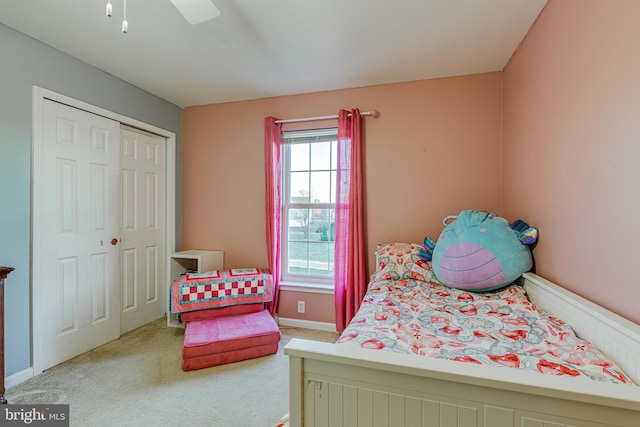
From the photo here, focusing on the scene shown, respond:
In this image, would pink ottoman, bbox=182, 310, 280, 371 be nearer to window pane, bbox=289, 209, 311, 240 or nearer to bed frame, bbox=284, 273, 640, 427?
window pane, bbox=289, 209, 311, 240

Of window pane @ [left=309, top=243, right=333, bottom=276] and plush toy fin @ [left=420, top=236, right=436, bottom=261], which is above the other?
plush toy fin @ [left=420, top=236, right=436, bottom=261]

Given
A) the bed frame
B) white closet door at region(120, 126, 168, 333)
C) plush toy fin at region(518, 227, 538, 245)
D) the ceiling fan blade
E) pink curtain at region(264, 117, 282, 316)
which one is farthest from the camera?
pink curtain at region(264, 117, 282, 316)

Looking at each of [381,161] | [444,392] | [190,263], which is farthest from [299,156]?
[444,392]

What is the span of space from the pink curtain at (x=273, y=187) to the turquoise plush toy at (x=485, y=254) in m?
1.59

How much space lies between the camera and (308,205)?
292 cm

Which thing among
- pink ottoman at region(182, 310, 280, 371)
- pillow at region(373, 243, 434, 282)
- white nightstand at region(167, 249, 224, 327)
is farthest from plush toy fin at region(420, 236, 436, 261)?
white nightstand at region(167, 249, 224, 327)

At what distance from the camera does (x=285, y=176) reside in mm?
2982

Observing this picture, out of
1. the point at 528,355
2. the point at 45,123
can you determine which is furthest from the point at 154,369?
the point at 528,355

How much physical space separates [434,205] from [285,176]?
4.91 feet

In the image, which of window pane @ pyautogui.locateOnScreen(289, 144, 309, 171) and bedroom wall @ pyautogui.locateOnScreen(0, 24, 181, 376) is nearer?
bedroom wall @ pyautogui.locateOnScreen(0, 24, 181, 376)

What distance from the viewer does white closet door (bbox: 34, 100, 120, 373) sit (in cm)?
205

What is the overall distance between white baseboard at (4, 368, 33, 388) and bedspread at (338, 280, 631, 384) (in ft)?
7.47

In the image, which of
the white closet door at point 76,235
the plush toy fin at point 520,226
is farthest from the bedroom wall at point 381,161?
the white closet door at point 76,235

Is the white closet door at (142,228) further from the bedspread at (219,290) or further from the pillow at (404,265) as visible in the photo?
the pillow at (404,265)
